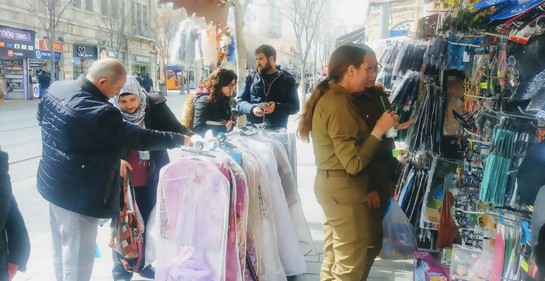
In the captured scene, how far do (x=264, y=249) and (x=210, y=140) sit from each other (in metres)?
0.84

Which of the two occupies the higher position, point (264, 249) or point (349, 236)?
point (349, 236)

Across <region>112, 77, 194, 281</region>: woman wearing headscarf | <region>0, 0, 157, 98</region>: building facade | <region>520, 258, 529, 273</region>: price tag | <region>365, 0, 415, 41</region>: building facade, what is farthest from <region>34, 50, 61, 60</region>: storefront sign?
<region>520, 258, 529, 273</region>: price tag

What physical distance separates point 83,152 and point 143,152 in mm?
809

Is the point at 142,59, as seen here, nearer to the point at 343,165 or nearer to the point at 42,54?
the point at 42,54

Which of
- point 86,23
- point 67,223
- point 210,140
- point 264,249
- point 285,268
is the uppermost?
point 86,23

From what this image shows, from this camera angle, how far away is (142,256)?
361 cm

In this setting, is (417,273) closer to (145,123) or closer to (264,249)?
(264,249)

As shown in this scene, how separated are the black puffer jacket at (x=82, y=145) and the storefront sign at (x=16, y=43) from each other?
2160 cm

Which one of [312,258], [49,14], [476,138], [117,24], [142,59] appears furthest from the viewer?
[142,59]

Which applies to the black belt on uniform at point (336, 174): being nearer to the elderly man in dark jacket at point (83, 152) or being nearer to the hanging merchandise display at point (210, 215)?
the hanging merchandise display at point (210, 215)

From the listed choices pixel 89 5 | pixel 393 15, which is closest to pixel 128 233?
pixel 89 5

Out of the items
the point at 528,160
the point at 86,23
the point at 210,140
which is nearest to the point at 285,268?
the point at 210,140

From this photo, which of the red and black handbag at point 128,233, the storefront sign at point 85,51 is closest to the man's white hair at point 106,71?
the red and black handbag at point 128,233

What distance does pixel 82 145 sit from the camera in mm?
2779
